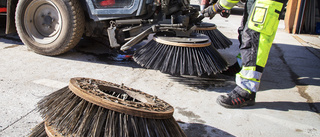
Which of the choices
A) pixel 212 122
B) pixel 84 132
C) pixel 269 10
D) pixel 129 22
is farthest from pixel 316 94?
pixel 84 132

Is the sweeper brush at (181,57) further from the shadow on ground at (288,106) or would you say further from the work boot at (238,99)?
the shadow on ground at (288,106)

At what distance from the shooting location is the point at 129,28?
3312mm

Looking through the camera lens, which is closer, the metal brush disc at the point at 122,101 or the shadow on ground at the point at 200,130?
the metal brush disc at the point at 122,101

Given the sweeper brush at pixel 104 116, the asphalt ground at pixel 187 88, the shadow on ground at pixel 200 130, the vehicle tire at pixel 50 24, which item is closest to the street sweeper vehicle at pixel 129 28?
the vehicle tire at pixel 50 24

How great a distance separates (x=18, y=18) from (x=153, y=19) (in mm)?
1731

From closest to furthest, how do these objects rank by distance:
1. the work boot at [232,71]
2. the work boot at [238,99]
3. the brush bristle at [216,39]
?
the work boot at [238,99] → the work boot at [232,71] → the brush bristle at [216,39]

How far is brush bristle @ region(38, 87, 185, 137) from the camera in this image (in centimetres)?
142

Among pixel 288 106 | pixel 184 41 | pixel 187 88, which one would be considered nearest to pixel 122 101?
pixel 187 88

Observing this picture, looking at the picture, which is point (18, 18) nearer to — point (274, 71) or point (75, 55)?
point (75, 55)

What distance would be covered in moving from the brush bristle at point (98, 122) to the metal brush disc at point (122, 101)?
4cm

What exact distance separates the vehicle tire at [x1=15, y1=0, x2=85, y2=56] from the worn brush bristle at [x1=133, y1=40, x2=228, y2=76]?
3.09 feet

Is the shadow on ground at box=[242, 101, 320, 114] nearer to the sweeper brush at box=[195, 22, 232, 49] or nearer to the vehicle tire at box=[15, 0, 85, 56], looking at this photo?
the sweeper brush at box=[195, 22, 232, 49]

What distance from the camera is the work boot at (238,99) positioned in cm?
252

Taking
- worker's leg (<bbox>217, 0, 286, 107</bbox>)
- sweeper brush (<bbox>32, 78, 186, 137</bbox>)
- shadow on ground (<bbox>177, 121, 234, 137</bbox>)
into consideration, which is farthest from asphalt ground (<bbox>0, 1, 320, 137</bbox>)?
sweeper brush (<bbox>32, 78, 186, 137</bbox>)
